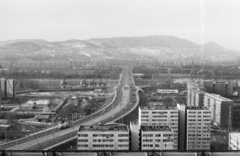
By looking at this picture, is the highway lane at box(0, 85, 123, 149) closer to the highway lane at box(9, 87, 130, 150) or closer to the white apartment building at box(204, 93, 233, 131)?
the highway lane at box(9, 87, 130, 150)

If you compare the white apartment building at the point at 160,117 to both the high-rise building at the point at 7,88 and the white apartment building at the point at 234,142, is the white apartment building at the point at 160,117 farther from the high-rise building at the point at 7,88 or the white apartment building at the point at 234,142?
the high-rise building at the point at 7,88

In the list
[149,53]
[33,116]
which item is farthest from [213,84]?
[33,116]

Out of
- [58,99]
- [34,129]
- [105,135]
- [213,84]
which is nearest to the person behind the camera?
[105,135]

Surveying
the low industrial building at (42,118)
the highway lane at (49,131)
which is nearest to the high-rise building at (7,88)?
the low industrial building at (42,118)

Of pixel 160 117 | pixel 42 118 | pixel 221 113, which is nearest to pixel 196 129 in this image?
pixel 160 117

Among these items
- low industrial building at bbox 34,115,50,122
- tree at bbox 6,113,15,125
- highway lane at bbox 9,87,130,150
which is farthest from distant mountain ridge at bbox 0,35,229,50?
highway lane at bbox 9,87,130,150

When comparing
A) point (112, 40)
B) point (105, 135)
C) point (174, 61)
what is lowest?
point (105, 135)

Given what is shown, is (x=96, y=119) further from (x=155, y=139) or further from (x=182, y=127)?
(x=155, y=139)

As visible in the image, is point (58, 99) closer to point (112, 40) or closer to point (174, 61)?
point (112, 40)

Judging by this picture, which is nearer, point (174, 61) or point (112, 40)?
point (112, 40)
